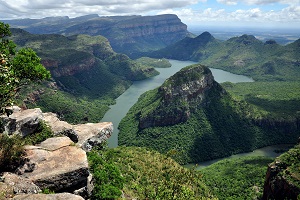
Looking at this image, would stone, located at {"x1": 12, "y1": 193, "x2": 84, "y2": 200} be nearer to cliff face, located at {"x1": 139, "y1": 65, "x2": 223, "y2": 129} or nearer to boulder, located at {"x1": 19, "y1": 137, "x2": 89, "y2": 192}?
boulder, located at {"x1": 19, "y1": 137, "x2": 89, "y2": 192}

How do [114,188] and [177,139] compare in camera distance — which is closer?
[114,188]

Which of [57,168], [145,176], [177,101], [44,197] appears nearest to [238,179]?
[145,176]

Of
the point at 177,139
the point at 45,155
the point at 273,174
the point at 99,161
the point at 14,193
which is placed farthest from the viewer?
the point at 177,139

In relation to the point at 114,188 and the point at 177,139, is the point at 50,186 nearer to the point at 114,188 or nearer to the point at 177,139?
the point at 114,188

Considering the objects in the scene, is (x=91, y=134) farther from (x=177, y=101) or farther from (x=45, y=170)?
(x=177, y=101)

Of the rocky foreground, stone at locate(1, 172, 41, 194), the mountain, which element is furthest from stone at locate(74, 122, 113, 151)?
the mountain

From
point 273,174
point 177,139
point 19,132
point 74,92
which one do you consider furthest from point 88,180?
point 74,92

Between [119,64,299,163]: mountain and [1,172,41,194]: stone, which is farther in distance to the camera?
[119,64,299,163]: mountain
